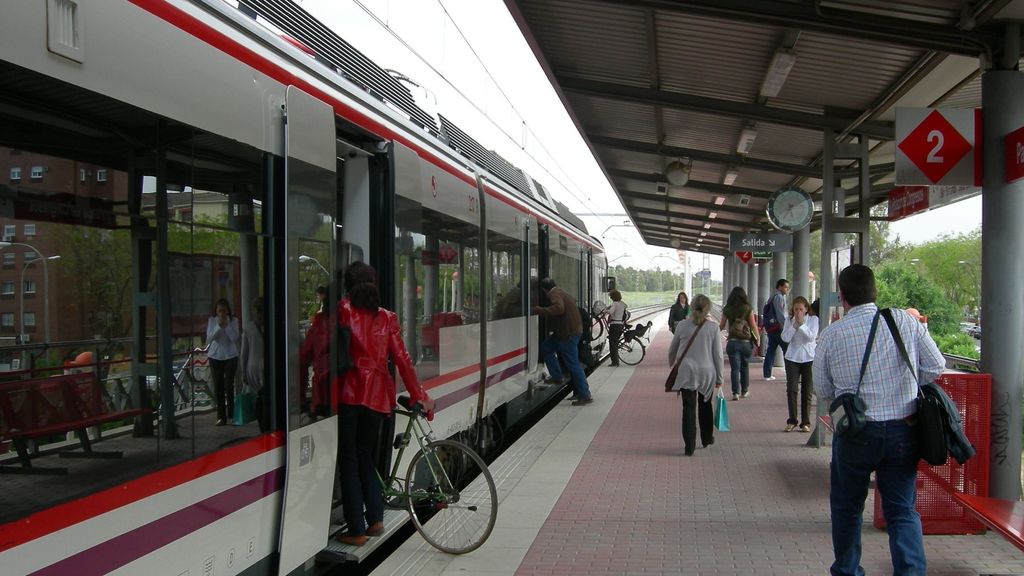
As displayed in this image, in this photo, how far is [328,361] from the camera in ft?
16.9

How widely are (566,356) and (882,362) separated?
884 cm

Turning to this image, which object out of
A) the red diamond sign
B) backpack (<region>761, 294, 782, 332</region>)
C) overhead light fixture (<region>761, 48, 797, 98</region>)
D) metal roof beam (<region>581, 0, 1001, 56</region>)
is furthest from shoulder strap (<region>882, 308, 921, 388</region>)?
backpack (<region>761, 294, 782, 332</region>)

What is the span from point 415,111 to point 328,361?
3.13m

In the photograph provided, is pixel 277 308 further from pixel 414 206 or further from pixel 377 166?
pixel 414 206

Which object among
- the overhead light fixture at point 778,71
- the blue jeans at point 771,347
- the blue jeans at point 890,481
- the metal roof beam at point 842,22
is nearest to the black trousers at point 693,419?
the overhead light fixture at point 778,71

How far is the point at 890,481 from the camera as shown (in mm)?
4699

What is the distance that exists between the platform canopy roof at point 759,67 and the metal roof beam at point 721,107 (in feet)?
0.05

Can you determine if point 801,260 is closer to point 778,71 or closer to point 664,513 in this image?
point 778,71

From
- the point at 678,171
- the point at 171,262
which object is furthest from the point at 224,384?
the point at 678,171

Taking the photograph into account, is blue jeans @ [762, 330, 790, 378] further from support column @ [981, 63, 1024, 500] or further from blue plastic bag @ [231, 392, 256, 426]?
blue plastic bag @ [231, 392, 256, 426]

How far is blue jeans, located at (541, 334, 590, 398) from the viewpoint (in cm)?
1339

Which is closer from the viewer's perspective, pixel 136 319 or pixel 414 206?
pixel 136 319

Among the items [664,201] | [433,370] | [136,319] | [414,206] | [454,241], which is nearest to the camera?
[136,319]

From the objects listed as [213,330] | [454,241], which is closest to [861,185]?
[454,241]
